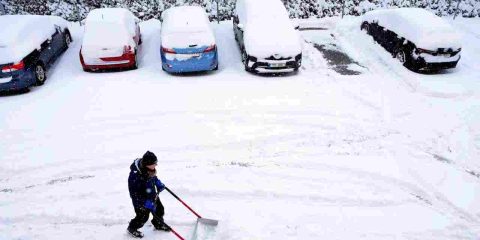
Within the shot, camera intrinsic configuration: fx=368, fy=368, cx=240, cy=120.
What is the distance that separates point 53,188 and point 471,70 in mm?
11731

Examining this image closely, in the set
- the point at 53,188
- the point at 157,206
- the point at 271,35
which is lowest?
the point at 53,188

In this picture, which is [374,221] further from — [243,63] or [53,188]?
[243,63]

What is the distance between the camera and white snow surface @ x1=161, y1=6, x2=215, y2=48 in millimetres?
10883

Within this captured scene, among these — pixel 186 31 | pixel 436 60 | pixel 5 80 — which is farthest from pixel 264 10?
pixel 5 80

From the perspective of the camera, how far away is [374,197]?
625cm

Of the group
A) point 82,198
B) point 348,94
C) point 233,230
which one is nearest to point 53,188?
point 82,198

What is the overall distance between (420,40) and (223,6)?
26.6ft

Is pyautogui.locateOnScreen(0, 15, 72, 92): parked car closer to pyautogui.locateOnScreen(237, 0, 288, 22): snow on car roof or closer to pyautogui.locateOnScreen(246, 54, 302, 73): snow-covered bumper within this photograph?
pyautogui.locateOnScreen(246, 54, 302, 73): snow-covered bumper

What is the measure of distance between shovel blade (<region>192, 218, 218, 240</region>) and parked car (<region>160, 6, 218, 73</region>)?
6366 mm

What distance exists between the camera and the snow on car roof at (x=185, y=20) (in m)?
11.2

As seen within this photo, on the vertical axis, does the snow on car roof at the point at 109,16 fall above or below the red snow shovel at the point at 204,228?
above

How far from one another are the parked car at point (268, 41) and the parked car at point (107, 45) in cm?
354

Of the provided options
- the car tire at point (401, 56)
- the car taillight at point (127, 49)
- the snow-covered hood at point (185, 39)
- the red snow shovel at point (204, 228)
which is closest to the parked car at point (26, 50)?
the car taillight at point (127, 49)

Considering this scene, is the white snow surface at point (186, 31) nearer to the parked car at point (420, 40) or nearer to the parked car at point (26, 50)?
the parked car at point (26, 50)
